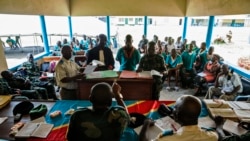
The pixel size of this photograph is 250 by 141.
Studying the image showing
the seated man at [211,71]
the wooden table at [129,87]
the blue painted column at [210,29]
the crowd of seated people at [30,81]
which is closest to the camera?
the wooden table at [129,87]

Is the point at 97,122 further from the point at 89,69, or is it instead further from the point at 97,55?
the point at 97,55

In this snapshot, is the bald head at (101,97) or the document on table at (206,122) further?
the document on table at (206,122)

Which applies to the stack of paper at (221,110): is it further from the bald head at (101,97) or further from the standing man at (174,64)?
the standing man at (174,64)

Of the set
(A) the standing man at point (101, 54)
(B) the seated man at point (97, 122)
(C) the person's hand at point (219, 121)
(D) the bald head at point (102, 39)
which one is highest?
(D) the bald head at point (102, 39)

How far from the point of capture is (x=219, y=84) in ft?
11.9

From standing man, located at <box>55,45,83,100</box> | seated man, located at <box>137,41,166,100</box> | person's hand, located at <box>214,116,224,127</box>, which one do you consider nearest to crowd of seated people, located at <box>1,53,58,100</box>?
standing man, located at <box>55,45,83,100</box>

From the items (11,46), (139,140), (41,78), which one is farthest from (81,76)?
(11,46)

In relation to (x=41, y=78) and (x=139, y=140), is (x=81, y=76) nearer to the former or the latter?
(x=139, y=140)

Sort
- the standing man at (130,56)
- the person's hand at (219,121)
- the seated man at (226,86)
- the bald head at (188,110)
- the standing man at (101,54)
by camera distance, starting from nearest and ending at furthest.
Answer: the bald head at (188,110)
the person's hand at (219,121)
the standing man at (101,54)
the standing man at (130,56)
the seated man at (226,86)

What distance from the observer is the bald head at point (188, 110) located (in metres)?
1.07

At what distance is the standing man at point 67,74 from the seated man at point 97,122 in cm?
114

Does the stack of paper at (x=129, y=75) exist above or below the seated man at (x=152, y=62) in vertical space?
below

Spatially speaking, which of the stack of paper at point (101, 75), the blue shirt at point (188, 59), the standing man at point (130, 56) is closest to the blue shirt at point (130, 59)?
the standing man at point (130, 56)

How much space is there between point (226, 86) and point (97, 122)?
314 centimetres
